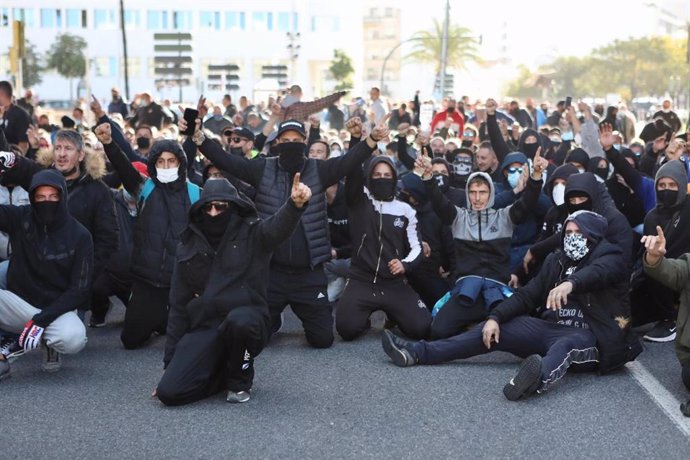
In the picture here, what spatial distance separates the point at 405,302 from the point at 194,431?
356 cm

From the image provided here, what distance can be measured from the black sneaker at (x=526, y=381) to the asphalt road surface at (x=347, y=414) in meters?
0.08

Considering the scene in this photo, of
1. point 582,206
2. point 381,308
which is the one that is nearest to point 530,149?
point 381,308

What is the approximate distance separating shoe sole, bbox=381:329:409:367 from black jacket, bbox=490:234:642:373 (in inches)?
30.5

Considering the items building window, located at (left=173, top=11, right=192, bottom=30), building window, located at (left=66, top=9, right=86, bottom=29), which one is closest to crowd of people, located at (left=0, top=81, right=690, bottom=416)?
building window, located at (left=173, top=11, right=192, bottom=30)

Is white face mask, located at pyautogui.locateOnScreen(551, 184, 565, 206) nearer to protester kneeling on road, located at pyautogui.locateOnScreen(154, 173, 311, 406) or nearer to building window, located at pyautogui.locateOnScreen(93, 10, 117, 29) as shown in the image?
protester kneeling on road, located at pyautogui.locateOnScreen(154, 173, 311, 406)

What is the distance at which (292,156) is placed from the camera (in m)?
9.89

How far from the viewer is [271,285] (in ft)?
32.8

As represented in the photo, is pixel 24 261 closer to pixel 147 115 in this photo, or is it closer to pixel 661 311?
pixel 661 311

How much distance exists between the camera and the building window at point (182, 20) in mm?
96312

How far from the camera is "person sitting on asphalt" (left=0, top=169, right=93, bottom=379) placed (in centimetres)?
881

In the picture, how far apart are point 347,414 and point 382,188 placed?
3.23m

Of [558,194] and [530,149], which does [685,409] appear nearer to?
[558,194]

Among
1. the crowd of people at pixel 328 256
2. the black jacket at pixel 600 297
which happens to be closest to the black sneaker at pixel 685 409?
the crowd of people at pixel 328 256

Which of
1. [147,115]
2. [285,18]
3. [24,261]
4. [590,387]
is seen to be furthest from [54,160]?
[285,18]
